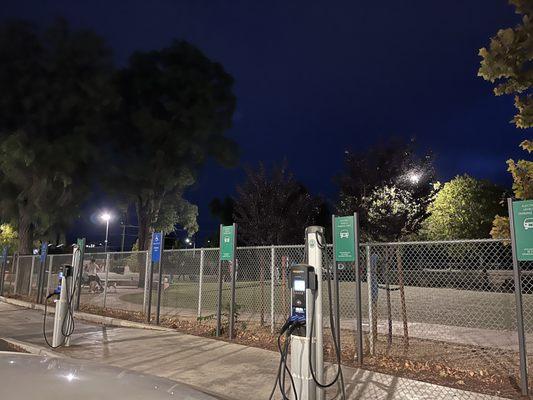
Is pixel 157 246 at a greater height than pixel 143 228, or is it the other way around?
pixel 143 228

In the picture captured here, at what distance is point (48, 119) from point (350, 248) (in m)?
23.4

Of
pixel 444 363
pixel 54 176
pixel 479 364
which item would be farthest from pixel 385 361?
pixel 54 176

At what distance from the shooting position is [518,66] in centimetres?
569

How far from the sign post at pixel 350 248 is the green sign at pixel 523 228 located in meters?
2.19

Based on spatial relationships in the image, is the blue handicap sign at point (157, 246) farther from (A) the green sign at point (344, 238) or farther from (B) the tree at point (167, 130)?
(B) the tree at point (167, 130)

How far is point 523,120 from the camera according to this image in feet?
18.9

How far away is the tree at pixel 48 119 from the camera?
948 inches

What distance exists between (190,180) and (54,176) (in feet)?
43.5

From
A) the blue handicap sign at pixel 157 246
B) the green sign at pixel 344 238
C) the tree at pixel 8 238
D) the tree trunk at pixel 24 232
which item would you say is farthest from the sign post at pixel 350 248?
the tree at pixel 8 238

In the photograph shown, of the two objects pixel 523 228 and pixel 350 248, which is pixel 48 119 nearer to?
pixel 350 248

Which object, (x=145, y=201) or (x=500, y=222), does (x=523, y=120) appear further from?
(x=145, y=201)

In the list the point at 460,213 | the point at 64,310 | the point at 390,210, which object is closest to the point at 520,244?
the point at 64,310

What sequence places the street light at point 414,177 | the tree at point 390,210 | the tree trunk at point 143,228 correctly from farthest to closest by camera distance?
the tree trunk at point 143,228 → the street light at point 414,177 → the tree at point 390,210

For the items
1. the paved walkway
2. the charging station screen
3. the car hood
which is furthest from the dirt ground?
the car hood
